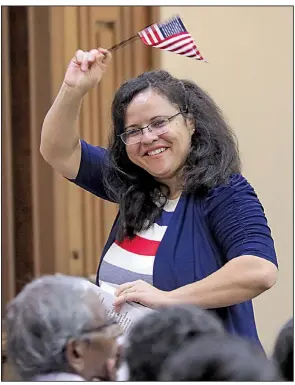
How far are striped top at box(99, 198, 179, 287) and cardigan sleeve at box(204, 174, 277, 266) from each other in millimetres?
114

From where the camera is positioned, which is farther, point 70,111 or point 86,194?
point 86,194

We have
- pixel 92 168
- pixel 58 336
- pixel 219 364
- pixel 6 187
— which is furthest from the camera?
pixel 6 187

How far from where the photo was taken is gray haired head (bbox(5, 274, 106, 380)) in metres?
1.38

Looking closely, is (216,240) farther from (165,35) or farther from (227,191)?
(165,35)

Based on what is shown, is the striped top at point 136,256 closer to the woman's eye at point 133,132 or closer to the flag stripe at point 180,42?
the woman's eye at point 133,132

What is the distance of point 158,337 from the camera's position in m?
1.28

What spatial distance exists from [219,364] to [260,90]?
9.77 feet

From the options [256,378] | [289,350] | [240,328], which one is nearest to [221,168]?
[240,328]

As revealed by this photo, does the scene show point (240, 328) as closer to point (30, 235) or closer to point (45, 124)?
point (45, 124)

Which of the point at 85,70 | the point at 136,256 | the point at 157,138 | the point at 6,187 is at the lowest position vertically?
the point at 136,256

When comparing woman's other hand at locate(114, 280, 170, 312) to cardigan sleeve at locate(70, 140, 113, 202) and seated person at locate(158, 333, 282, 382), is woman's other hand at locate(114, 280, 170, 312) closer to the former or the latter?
cardigan sleeve at locate(70, 140, 113, 202)

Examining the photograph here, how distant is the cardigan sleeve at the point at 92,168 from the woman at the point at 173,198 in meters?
0.01

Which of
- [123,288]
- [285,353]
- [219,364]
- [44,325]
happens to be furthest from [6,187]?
[219,364]

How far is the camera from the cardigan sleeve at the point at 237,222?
1795mm
